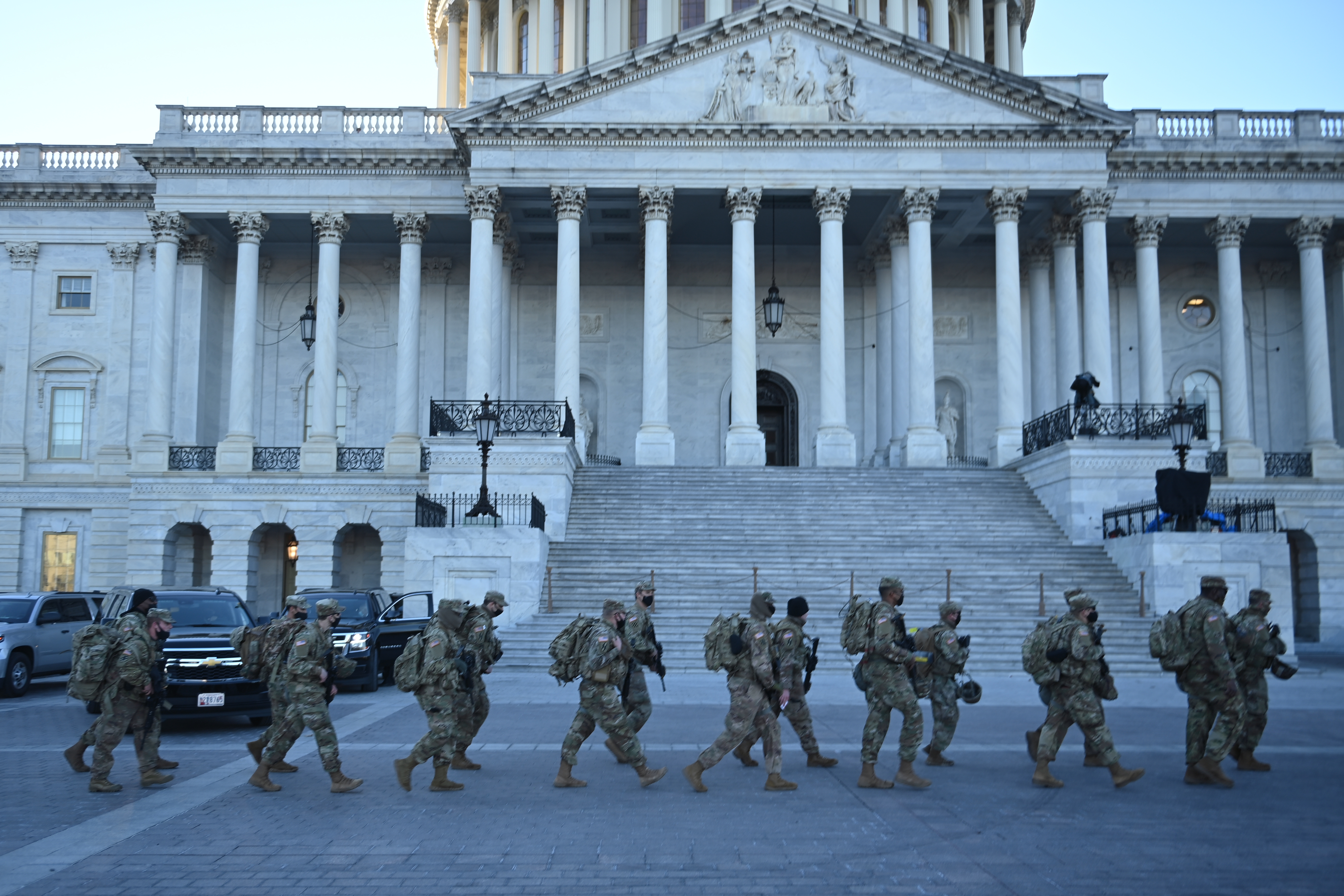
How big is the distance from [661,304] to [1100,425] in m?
12.1

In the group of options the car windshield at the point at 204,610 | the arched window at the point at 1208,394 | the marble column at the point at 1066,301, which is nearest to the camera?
the car windshield at the point at 204,610

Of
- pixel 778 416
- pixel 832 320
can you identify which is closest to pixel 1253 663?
pixel 832 320

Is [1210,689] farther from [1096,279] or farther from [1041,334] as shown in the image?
[1041,334]

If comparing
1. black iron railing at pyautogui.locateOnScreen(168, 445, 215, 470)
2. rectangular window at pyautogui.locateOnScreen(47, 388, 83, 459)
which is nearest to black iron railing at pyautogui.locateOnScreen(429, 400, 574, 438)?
black iron railing at pyautogui.locateOnScreen(168, 445, 215, 470)

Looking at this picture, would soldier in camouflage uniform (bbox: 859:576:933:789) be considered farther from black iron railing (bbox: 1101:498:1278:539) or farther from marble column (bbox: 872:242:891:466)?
marble column (bbox: 872:242:891:466)

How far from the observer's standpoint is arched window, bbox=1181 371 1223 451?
41.6 metres

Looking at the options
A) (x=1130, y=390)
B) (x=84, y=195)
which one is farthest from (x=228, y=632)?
(x=1130, y=390)

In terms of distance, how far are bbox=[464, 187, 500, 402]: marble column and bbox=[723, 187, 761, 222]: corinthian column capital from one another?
662cm

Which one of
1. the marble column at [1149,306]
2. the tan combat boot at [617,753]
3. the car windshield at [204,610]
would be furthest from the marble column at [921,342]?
the tan combat boot at [617,753]

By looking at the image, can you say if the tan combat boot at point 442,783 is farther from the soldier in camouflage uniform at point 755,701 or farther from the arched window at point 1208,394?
the arched window at point 1208,394

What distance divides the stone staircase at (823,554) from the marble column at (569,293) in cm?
287

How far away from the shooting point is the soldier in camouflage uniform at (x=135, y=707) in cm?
1046

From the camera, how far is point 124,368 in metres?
39.2

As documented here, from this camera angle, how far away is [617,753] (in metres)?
11.4
